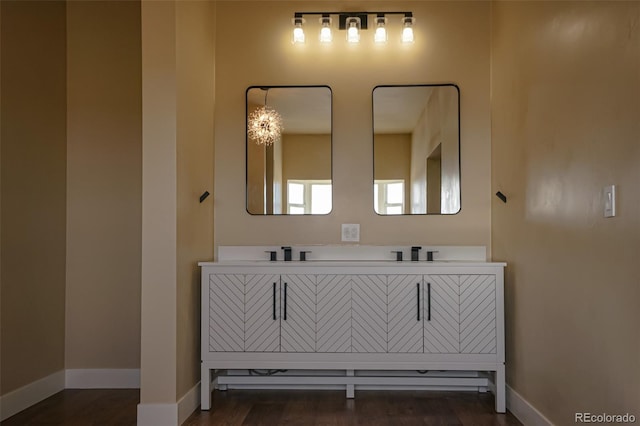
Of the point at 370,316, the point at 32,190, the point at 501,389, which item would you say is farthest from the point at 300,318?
the point at 32,190

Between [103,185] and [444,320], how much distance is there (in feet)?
7.89

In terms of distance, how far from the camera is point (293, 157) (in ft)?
12.1

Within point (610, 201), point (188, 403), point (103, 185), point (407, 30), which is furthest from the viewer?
point (103, 185)

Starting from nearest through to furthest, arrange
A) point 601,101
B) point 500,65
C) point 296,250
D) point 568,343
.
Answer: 1. point 601,101
2. point 568,343
3. point 500,65
4. point 296,250

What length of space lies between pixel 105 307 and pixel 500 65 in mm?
3039

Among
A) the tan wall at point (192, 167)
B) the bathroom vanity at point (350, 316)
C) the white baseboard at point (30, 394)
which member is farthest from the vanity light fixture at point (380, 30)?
the white baseboard at point (30, 394)

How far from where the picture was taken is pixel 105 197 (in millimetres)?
3670

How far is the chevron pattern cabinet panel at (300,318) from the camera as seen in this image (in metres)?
3.20

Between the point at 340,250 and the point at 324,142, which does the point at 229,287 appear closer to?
the point at 340,250

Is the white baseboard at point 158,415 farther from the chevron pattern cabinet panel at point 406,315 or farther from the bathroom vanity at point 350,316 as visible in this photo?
the chevron pattern cabinet panel at point 406,315

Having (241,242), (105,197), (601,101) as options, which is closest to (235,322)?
(241,242)

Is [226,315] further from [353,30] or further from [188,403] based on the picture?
[353,30]

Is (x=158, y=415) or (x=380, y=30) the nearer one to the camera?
(x=158, y=415)

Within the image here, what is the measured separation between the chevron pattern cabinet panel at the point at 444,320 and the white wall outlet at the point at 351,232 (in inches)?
26.5
